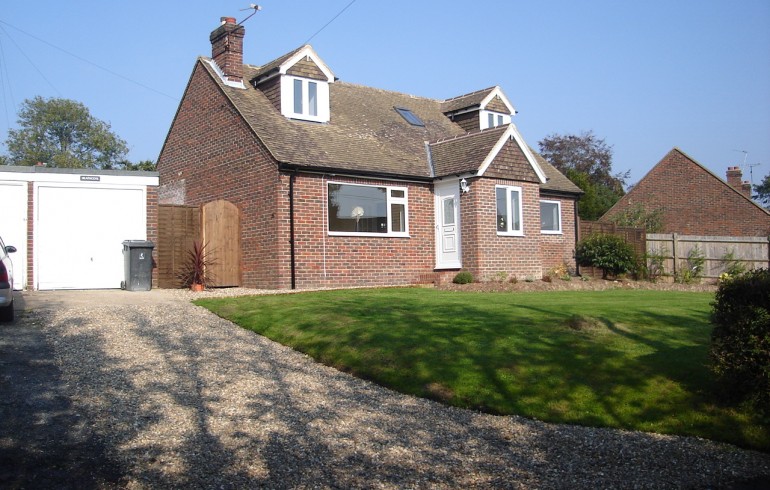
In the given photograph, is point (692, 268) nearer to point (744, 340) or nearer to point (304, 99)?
point (304, 99)

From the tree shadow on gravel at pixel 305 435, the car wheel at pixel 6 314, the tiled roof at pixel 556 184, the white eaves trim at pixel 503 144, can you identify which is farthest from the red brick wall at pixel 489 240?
the car wheel at pixel 6 314

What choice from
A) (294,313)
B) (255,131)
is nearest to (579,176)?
(255,131)

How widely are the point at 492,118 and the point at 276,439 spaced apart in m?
23.4

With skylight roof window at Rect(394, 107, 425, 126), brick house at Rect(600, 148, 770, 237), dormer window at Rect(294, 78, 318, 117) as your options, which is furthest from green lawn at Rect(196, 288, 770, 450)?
brick house at Rect(600, 148, 770, 237)

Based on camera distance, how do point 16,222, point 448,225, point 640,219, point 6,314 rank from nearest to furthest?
point 6,314, point 16,222, point 448,225, point 640,219

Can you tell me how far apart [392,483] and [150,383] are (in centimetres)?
393

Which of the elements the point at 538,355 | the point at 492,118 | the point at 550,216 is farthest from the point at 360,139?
the point at 538,355

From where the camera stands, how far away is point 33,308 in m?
13.2

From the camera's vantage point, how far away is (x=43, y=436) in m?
6.00

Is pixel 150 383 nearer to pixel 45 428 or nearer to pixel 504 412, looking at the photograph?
pixel 45 428

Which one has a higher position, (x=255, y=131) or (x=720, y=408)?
(x=255, y=131)

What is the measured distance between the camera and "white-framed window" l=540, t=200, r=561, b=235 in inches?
1013

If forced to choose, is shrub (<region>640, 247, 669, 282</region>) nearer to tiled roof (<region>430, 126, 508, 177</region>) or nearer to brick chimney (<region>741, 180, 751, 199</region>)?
tiled roof (<region>430, 126, 508, 177</region>)

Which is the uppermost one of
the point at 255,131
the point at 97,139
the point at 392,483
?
the point at 97,139
